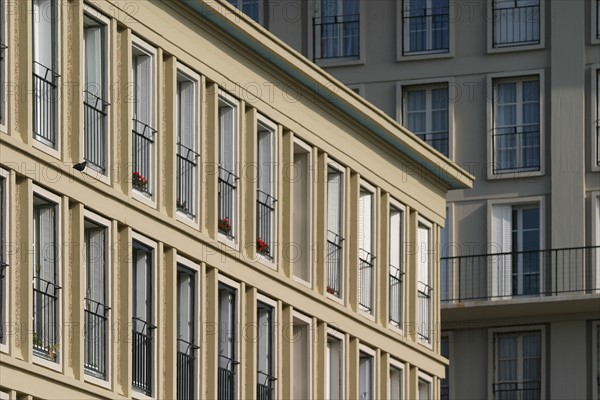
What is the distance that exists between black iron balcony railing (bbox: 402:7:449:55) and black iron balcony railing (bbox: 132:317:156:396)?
29.1m

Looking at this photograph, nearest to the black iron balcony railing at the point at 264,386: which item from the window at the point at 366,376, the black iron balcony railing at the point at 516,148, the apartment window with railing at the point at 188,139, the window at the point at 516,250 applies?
the apartment window with railing at the point at 188,139

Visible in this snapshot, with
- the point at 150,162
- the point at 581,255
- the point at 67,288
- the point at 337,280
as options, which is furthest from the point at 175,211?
the point at 581,255

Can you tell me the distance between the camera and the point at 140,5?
1829 inches

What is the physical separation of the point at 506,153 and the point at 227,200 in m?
24.0

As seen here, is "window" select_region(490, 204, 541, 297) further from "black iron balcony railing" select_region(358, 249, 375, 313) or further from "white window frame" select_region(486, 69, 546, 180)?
"black iron balcony railing" select_region(358, 249, 375, 313)

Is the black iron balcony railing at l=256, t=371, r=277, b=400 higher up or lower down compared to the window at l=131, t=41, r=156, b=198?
lower down

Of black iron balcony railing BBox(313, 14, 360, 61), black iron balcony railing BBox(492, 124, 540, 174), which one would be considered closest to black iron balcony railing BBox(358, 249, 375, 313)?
black iron balcony railing BBox(492, 124, 540, 174)

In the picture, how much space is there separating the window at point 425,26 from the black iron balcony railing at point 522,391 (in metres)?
9.60

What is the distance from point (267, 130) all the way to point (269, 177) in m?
0.94

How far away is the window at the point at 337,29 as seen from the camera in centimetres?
7469

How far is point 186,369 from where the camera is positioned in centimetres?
4788

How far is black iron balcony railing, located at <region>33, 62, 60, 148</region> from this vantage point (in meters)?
42.8

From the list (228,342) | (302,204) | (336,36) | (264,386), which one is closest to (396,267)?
(302,204)

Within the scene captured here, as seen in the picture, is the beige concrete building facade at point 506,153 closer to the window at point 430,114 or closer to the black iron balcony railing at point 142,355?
the window at point 430,114
